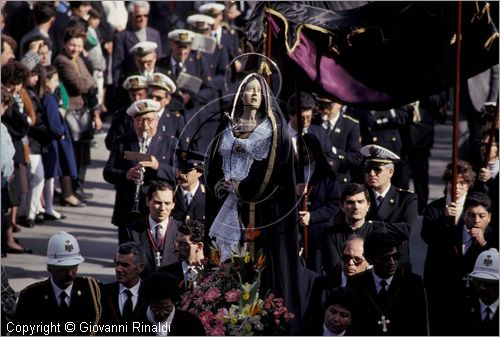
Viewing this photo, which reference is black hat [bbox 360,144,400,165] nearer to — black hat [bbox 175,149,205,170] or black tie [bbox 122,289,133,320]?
black hat [bbox 175,149,205,170]

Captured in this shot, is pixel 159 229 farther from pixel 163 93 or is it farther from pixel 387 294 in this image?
pixel 163 93

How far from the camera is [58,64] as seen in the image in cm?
1825

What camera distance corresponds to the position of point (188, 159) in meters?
13.3

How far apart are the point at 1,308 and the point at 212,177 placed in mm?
1743

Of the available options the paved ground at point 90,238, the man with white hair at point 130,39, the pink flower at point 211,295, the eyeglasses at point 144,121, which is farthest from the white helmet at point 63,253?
the man with white hair at point 130,39

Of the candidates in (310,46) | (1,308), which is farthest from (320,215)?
(1,308)

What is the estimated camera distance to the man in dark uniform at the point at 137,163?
1422 cm

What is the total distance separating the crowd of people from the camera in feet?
36.4

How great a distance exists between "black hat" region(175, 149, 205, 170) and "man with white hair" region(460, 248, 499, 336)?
2.51 m

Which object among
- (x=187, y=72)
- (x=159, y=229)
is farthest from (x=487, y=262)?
(x=187, y=72)

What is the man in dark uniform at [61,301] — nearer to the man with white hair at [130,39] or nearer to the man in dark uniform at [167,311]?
the man in dark uniform at [167,311]

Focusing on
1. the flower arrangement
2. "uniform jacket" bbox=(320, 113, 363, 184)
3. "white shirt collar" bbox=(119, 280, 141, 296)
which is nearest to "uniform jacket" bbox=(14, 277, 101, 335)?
"white shirt collar" bbox=(119, 280, 141, 296)

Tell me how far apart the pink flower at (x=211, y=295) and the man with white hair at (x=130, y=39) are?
25.0ft

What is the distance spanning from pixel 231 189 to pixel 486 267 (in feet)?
5.96
